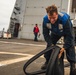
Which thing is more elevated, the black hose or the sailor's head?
the sailor's head

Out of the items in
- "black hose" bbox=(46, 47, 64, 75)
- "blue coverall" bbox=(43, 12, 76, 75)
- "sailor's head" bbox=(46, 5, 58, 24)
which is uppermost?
"sailor's head" bbox=(46, 5, 58, 24)

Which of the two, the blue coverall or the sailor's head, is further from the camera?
the blue coverall

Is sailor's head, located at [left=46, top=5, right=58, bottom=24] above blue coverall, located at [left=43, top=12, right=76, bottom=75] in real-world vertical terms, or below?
above

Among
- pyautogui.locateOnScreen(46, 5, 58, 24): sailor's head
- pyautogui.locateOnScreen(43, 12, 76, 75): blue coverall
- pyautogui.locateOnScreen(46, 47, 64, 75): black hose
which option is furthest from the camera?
pyautogui.locateOnScreen(43, 12, 76, 75): blue coverall

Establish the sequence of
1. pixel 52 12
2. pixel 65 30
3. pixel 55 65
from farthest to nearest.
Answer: pixel 65 30, pixel 52 12, pixel 55 65

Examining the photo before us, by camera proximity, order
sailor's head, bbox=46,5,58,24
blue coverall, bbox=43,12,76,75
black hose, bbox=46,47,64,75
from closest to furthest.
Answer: black hose, bbox=46,47,64,75, sailor's head, bbox=46,5,58,24, blue coverall, bbox=43,12,76,75

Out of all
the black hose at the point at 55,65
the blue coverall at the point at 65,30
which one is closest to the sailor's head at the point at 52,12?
the blue coverall at the point at 65,30

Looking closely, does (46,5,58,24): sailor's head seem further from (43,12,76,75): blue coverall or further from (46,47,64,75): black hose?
(46,47,64,75): black hose

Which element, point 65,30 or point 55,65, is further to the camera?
point 65,30

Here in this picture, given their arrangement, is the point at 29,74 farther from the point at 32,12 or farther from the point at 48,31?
the point at 32,12

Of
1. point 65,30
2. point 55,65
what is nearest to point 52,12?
point 65,30

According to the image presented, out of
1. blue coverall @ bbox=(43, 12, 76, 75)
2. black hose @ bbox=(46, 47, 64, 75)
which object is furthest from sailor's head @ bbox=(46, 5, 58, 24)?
black hose @ bbox=(46, 47, 64, 75)

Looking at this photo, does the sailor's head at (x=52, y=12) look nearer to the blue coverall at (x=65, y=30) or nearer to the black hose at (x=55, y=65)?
the blue coverall at (x=65, y=30)

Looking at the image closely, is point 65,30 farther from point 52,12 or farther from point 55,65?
point 55,65
